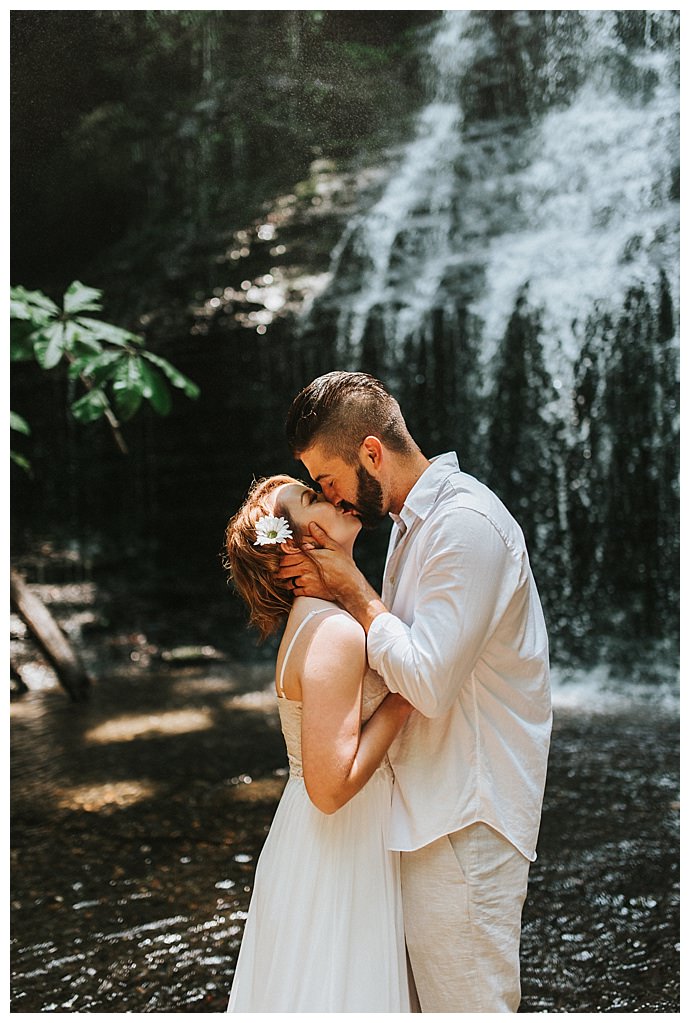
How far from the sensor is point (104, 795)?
4.71 m

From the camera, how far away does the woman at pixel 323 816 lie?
192 centimetres

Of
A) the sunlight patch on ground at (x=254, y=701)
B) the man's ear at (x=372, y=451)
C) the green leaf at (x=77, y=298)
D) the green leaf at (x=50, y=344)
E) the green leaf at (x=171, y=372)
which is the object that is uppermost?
the green leaf at (x=77, y=298)

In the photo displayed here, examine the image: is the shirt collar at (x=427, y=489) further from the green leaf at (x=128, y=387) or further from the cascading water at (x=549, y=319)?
the cascading water at (x=549, y=319)

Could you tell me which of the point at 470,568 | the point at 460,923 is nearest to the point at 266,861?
the point at 460,923

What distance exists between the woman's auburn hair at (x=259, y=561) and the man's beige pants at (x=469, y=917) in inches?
22.7

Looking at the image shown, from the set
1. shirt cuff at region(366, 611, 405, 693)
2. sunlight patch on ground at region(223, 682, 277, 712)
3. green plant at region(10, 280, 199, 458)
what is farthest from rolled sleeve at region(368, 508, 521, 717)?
sunlight patch on ground at region(223, 682, 277, 712)

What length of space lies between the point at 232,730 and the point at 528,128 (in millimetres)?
4868

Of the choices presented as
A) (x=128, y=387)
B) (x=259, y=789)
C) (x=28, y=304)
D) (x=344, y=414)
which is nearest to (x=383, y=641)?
(x=344, y=414)

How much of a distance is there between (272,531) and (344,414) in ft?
0.95

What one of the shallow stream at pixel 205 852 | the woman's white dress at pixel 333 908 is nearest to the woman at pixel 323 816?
the woman's white dress at pixel 333 908

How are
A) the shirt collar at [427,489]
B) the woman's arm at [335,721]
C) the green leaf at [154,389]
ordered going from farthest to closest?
1. the green leaf at [154,389]
2. the shirt collar at [427,489]
3. the woman's arm at [335,721]

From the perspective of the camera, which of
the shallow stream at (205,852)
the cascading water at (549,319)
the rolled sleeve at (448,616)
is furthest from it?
the cascading water at (549,319)

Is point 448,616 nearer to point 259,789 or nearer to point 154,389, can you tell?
point 154,389
